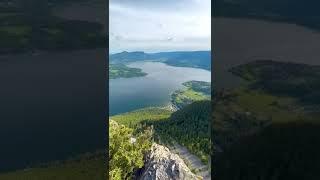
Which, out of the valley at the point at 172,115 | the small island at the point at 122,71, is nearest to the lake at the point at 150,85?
the valley at the point at 172,115


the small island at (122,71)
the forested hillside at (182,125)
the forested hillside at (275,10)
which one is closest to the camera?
the forested hillside at (275,10)

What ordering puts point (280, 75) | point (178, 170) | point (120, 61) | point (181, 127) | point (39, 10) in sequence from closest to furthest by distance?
point (39, 10) < point (280, 75) < point (178, 170) < point (181, 127) < point (120, 61)

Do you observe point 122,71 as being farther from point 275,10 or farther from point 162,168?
point 275,10

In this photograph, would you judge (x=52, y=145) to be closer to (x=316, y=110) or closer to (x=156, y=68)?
(x=316, y=110)

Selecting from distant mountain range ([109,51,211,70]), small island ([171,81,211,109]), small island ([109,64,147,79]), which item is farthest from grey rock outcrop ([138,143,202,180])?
small island ([109,64,147,79])

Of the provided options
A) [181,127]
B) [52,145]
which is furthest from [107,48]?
[181,127]

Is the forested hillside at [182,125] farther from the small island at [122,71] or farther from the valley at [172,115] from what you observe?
the small island at [122,71]

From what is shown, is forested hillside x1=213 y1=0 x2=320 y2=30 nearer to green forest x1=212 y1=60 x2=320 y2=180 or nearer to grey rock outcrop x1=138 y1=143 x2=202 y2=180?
green forest x1=212 y1=60 x2=320 y2=180
